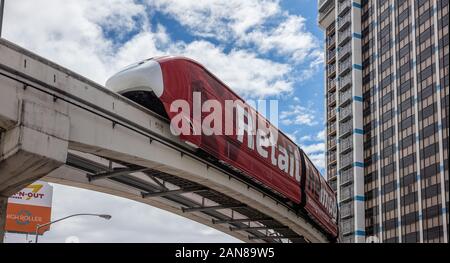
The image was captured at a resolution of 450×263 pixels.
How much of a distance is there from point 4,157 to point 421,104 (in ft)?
315

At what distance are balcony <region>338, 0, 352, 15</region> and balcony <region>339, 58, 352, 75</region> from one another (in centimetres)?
1029

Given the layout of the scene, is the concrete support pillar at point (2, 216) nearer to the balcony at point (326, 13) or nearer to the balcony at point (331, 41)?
the balcony at point (331, 41)

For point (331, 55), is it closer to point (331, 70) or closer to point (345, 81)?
point (331, 70)

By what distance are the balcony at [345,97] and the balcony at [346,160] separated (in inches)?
407

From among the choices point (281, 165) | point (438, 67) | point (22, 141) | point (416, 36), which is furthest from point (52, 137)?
point (416, 36)

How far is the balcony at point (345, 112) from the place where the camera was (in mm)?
127256

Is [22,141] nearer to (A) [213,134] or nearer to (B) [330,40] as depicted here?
(A) [213,134]

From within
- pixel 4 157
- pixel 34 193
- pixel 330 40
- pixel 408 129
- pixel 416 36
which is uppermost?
pixel 330 40

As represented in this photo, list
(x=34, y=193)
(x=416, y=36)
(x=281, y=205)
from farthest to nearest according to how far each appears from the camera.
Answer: (x=416, y=36) < (x=34, y=193) < (x=281, y=205)

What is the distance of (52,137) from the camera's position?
18.6 metres

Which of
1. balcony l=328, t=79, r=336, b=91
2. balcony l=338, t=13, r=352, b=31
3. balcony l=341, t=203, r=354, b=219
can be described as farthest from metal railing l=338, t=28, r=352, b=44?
balcony l=341, t=203, r=354, b=219

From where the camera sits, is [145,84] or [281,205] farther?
[281,205]

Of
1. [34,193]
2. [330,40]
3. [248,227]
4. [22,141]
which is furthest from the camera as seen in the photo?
[330,40]

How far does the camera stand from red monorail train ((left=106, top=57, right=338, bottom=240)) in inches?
918
